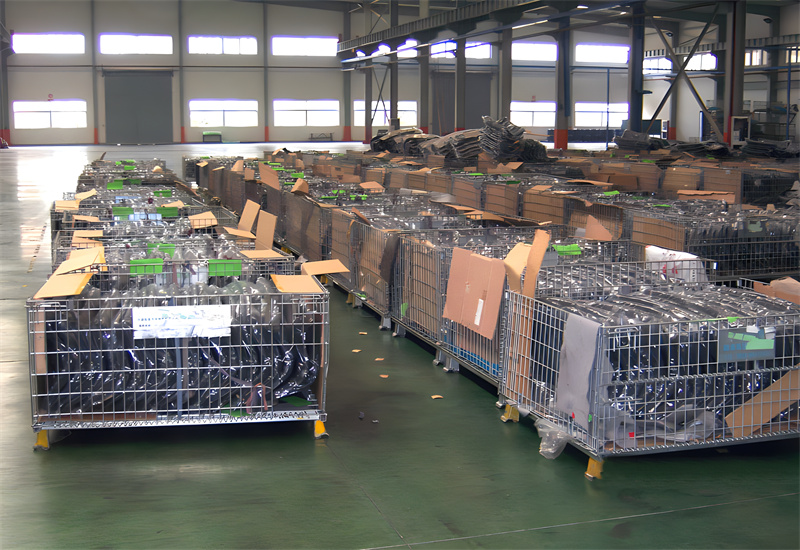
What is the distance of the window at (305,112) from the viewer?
1635 inches

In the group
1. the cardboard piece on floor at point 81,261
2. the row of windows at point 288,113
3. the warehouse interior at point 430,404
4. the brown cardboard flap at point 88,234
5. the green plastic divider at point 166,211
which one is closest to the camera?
the warehouse interior at point 430,404

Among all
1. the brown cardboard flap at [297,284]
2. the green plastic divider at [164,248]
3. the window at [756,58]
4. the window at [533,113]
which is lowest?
the brown cardboard flap at [297,284]

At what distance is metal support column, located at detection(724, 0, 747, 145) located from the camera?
17109 millimetres

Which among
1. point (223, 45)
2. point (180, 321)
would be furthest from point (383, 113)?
point (180, 321)

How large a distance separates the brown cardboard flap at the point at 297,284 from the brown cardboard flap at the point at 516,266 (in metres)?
1.01

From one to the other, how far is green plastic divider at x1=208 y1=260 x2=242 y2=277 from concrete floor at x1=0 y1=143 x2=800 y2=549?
35.8 inches

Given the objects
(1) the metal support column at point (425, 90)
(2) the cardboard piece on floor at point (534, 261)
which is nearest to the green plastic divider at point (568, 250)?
(2) the cardboard piece on floor at point (534, 261)

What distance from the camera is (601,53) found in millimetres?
43031

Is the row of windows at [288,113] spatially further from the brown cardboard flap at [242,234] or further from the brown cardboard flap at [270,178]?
the brown cardboard flap at [242,234]

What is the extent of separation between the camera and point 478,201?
10328 millimetres

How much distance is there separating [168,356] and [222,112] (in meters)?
38.6

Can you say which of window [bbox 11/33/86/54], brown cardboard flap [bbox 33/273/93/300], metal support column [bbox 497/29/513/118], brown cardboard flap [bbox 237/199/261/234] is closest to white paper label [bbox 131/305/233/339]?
brown cardboard flap [bbox 33/273/93/300]

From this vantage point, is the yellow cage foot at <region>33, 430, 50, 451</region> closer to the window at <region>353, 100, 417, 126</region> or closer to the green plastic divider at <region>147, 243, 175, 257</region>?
the green plastic divider at <region>147, 243, 175, 257</region>

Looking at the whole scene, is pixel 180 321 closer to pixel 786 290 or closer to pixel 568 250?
pixel 568 250
